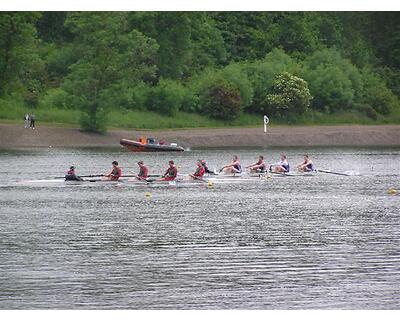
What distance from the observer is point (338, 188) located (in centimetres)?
5131

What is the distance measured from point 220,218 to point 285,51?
63.7 metres

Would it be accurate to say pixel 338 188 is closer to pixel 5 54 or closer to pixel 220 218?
pixel 220 218

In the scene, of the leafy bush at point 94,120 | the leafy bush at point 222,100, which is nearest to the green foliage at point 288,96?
the leafy bush at point 222,100

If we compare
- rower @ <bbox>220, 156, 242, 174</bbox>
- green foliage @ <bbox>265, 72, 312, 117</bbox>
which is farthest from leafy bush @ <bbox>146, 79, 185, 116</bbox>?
rower @ <bbox>220, 156, 242, 174</bbox>

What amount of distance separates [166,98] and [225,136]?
6283mm

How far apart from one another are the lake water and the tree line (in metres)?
28.1

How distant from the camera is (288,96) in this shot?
298ft

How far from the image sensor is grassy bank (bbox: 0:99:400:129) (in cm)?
8031

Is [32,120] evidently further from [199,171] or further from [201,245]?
[201,245]

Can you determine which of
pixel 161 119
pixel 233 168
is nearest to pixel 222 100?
pixel 161 119

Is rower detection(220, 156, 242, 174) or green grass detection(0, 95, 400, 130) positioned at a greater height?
green grass detection(0, 95, 400, 130)

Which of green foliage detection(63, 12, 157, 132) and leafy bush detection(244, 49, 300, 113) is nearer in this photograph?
green foliage detection(63, 12, 157, 132)

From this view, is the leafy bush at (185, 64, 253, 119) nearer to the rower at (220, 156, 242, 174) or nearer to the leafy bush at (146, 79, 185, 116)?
the leafy bush at (146, 79, 185, 116)
